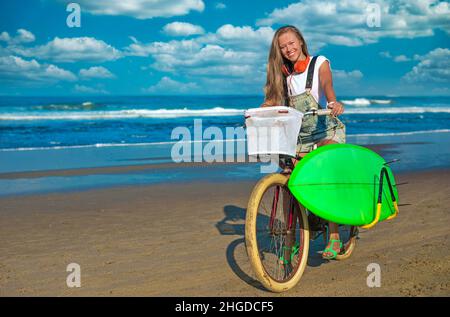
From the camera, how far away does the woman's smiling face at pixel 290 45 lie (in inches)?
162

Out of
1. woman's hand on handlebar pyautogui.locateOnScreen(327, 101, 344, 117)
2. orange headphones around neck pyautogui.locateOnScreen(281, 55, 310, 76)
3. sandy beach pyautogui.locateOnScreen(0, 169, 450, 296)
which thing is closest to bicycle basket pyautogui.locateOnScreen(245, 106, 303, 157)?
woman's hand on handlebar pyautogui.locateOnScreen(327, 101, 344, 117)

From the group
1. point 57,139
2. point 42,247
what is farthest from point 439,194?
point 57,139

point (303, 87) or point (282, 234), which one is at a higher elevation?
point (303, 87)

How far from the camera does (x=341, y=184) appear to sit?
3.87 meters

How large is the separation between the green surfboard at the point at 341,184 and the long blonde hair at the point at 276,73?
0.60m

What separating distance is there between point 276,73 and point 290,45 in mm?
240

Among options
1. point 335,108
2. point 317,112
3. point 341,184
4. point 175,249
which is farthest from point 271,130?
point 175,249

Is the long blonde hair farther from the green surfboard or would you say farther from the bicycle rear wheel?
the bicycle rear wheel

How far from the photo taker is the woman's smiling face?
4125 mm

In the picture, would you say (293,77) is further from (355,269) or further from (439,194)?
(439,194)

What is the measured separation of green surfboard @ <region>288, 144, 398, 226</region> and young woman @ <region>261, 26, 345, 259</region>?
287mm

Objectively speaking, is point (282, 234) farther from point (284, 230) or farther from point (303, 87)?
point (303, 87)

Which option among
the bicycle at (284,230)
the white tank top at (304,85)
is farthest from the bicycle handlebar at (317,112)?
the white tank top at (304,85)
